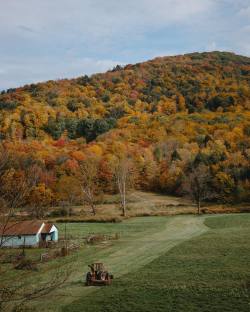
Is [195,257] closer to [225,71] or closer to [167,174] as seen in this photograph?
[167,174]

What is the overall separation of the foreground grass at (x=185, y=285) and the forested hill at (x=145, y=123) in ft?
135

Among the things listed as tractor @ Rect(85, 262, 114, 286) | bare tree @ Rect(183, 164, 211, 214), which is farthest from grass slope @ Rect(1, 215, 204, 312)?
bare tree @ Rect(183, 164, 211, 214)

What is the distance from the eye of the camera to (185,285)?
89.7ft

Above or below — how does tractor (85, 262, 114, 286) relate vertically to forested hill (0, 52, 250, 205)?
below

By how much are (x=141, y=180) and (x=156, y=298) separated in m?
83.9

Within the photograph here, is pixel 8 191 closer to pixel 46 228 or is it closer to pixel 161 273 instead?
pixel 161 273

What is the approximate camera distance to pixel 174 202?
8919 cm

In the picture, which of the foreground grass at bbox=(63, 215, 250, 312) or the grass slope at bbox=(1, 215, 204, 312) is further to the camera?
the grass slope at bbox=(1, 215, 204, 312)

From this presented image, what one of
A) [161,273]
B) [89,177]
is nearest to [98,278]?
[161,273]

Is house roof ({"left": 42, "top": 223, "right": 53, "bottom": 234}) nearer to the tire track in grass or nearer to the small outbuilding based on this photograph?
the small outbuilding

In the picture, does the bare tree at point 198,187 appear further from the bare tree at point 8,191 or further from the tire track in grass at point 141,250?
the bare tree at point 8,191

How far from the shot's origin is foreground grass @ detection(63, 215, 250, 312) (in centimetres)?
2350

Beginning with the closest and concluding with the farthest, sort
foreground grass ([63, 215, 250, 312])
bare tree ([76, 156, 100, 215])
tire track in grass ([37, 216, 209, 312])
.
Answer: foreground grass ([63, 215, 250, 312])
tire track in grass ([37, 216, 209, 312])
bare tree ([76, 156, 100, 215])

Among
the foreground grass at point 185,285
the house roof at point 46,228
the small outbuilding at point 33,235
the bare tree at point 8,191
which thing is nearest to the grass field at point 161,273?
the foreground grass at point 185,285
